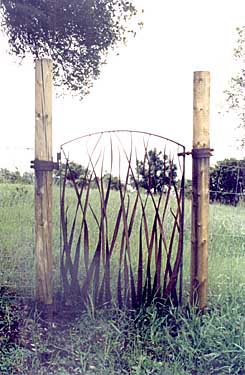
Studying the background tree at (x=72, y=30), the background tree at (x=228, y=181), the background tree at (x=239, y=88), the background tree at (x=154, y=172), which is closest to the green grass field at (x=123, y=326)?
the background tree at (x=228, y=181)

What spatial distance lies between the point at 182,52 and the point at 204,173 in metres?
0.86

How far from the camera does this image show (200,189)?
8.75 feet

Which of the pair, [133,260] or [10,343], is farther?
[133,260]

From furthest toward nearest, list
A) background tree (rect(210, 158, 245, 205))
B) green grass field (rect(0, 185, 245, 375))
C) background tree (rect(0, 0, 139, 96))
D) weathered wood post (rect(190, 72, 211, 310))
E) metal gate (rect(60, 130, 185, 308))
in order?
1. background tree (rect(0, 0, 139, 96))
2. background tree (rect(210, 158, 245, 205))
3. metal gate (rect(60, 130, 185, 308))
4. weathered wood post (rect(190, 72, 211, 310))
5. green grass field (rect(0, 185, 245, 375))

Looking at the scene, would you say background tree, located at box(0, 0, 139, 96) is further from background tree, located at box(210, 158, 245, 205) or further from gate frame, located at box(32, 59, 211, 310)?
background tree, located at box(210, 158, 245, 205)

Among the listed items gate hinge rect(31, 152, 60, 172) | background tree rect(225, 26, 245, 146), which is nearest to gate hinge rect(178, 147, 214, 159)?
background tree rect(225, 26, 245, 146)

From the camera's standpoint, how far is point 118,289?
2816 millimetres

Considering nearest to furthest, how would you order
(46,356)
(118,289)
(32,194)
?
Answer: (46,356) < (118,289) < (32,194)

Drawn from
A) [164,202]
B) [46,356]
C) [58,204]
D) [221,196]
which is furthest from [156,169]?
[46,356]

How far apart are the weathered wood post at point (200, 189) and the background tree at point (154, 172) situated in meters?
0.19

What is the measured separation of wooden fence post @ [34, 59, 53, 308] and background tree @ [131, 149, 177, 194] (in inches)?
20.8

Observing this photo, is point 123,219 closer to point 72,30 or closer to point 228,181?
point 228,181

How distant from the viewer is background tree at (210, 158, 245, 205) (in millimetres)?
2936

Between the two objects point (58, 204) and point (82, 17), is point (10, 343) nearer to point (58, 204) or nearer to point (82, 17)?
point (58, 204)
